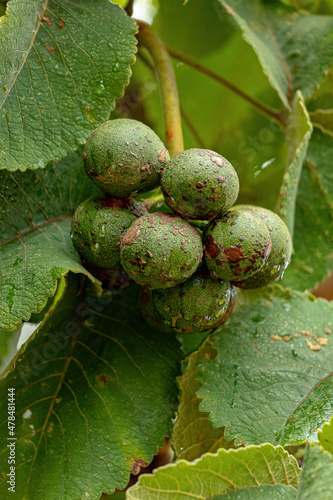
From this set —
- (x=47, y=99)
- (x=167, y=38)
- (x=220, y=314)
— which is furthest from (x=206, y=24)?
Result: (x=220, y=314)

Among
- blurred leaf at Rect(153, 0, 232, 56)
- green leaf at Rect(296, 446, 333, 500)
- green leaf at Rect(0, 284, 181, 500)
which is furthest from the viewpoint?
blurred leaf at Rect(153, 0, 232, 56)

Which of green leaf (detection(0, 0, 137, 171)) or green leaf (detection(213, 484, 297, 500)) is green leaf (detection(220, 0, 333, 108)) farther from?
green leaf (detection(213, 484, 297, 500))

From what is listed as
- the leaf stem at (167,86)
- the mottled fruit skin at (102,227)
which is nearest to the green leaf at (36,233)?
the mottled fruit skin at (102,227)

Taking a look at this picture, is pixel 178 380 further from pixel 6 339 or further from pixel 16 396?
pixel 6 339

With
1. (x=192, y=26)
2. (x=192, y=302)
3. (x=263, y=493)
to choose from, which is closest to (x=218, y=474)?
(x=263, y=493)

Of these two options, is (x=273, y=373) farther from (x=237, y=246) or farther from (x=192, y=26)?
(x=192, y=26)

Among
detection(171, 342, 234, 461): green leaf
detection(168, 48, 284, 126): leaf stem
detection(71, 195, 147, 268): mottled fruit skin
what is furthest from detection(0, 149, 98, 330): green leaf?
detection(168, 48, 284, 126): leaf stem
